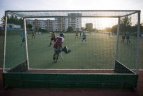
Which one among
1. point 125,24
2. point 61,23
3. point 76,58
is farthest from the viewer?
point 76,58

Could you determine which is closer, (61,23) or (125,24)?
(61,23)

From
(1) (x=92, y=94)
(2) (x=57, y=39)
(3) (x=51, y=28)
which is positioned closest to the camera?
(1) (x=92, y=94)

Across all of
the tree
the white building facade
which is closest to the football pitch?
the tree

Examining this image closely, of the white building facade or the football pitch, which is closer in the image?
the white building facade

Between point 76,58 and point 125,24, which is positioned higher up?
point 125,24

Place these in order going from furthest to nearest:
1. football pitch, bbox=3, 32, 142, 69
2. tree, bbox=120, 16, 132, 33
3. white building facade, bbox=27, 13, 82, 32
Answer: football pitch, bbox=3, 32, 142, 69, tree, bbox=120, 16, 132, 33, white building facade, bbox=27, 13, 82, 32

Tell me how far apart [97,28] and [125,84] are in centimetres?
225

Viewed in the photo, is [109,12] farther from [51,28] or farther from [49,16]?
[51,28]

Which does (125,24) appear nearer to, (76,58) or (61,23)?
(61,23)

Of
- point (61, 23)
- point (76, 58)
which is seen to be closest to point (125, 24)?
point (61, 23)

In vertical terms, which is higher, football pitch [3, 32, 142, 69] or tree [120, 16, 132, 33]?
tree [120, 16, 132, 33]

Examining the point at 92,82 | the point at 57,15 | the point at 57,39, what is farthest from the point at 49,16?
the point at 57,39

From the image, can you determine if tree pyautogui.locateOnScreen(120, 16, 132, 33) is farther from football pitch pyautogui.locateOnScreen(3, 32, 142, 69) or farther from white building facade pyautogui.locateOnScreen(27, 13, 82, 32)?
white building facade pyautogui.locateOnScreen(27, 13, 82, 32)

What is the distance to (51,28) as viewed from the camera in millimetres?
9414
